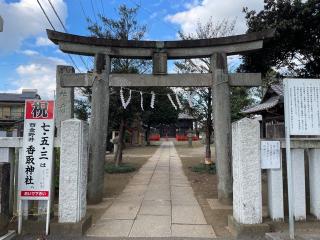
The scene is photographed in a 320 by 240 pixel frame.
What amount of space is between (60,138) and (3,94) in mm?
44719

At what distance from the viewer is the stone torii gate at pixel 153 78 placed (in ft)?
31.5

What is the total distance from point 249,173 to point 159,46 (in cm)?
483

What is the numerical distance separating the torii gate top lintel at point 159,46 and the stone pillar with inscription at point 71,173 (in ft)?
11.6

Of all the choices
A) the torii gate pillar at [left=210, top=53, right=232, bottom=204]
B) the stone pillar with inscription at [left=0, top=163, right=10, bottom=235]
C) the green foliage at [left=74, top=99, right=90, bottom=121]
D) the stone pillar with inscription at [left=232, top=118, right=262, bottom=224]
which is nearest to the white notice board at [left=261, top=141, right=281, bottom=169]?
the stone pillar with inscription at [left=232, top=118, right=262, bottom=224]

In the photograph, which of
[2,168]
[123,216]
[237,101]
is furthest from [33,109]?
[237,101]

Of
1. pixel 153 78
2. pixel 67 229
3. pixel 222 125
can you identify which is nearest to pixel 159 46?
pixel 153 78

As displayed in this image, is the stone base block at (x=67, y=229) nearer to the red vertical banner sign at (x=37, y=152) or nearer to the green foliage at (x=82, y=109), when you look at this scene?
the red vertical banner sign at (x=37, y=152)

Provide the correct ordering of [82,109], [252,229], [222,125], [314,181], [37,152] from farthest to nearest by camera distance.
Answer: [82,109], [222,125], [314,181], [37,152], [252,229]

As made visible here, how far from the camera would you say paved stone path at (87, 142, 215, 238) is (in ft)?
22.6

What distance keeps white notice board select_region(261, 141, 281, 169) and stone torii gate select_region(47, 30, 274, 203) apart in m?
2.81

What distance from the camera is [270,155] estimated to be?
6.73 meters

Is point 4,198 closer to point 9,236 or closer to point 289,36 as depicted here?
point 9,236

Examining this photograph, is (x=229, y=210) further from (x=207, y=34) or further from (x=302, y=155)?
(x=207, y=34)

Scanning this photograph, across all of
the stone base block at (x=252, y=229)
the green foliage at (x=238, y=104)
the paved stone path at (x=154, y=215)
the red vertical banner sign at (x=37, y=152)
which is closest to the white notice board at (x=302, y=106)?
the stone base block at (x=252, y=229)
